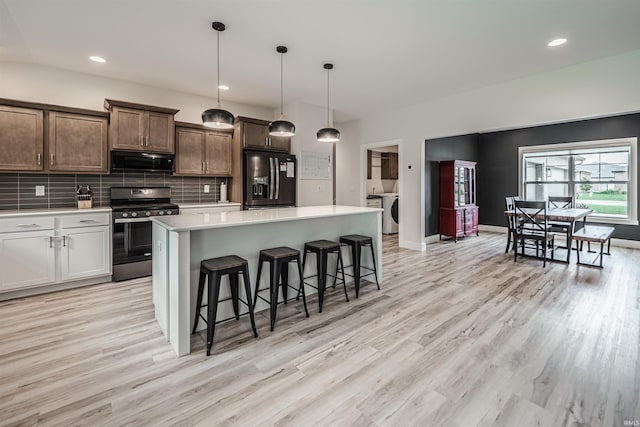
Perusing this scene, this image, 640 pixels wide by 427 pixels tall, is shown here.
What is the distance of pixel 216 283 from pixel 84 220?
2.49m

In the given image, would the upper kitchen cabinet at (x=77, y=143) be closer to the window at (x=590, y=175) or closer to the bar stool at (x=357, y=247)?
the bar stool at (x=357, y=247)

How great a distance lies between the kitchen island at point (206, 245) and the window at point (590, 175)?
5.80 meters

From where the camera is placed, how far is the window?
596cm

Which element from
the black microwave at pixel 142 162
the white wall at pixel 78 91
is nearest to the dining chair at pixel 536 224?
the white wall at pixel 78 91

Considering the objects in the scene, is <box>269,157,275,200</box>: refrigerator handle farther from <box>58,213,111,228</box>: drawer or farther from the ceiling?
<box>58,213,111,228</box>: drawer

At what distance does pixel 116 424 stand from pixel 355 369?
1.38m

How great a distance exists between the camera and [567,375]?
1947 millimetres

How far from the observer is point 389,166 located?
27.2ft

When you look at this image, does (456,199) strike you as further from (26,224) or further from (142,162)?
(26,224)

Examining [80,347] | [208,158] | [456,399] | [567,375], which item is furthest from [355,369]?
[208,158]

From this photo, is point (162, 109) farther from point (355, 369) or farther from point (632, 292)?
point (632, 292)

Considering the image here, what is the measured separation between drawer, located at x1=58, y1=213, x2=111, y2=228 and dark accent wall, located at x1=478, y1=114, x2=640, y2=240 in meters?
8.43

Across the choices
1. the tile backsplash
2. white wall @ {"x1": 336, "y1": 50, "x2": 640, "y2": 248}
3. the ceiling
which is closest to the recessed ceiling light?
the ceiling

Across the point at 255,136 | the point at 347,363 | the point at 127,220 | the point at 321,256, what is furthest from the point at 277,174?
the point at 347,363
